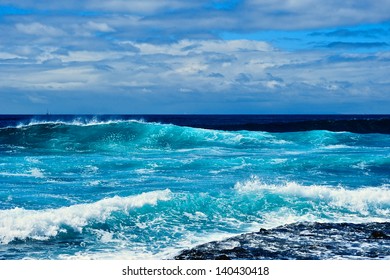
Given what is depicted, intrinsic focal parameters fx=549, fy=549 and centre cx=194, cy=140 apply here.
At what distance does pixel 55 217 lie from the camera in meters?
10.6

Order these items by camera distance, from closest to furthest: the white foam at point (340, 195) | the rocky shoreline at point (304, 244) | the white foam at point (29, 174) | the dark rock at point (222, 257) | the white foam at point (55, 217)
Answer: the dark rock at point (222, 257)
the rocky shoreline at point (304, 244)
the white foam at point (55, 217)
the white foam at point (340, 195)
the white foam at point (29, 174)

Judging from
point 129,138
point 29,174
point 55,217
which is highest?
point 129,138

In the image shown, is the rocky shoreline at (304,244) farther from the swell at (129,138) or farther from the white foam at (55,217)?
the swell at (129,138)

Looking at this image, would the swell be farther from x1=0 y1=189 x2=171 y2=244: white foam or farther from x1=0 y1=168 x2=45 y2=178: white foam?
x1=0 y1=189 x2=171 y2=244: white foam

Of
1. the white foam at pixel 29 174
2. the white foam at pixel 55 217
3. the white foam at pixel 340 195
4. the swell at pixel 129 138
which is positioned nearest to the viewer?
the white foam at pixel 55 217

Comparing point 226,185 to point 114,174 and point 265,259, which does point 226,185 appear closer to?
point 114,174

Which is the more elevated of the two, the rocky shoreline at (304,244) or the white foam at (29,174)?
the white foam at (29,174)

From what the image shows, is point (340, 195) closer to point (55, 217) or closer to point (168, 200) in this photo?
point (168, 200)

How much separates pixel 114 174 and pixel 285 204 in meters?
6.56

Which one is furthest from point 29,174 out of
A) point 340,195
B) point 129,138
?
point 129,138

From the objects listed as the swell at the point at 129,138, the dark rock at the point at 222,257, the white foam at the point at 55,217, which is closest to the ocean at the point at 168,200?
the white foam at the point at 55,217

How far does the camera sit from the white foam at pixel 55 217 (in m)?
9.96

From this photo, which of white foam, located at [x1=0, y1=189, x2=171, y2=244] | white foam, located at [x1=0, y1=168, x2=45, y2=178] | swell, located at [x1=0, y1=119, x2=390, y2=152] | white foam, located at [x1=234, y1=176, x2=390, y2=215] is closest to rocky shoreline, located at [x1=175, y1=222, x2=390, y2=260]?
white foam, located at [x1=234, y1=176, x2=390, y2=215]
